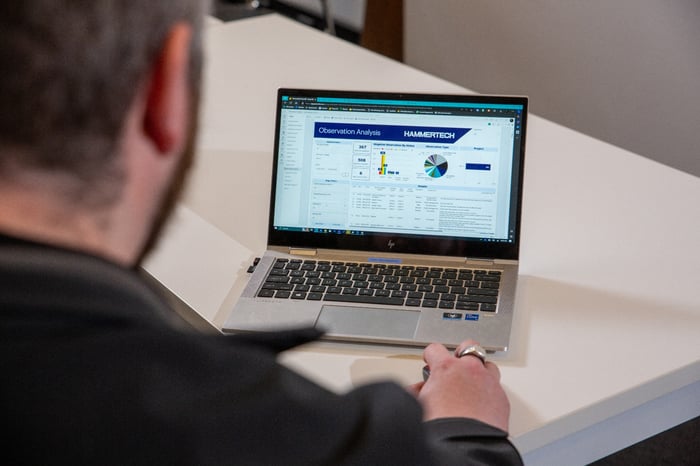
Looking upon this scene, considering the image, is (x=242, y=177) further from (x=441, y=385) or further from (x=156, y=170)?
(x=156, y=170)

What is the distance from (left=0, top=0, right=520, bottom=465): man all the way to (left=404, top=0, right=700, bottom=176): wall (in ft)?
7.56

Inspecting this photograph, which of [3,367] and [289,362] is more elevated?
[3,367]

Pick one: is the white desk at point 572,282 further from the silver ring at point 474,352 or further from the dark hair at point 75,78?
the dark hair at point 75,78

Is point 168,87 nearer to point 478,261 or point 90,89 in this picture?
point 90,89

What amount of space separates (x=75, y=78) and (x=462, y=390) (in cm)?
64

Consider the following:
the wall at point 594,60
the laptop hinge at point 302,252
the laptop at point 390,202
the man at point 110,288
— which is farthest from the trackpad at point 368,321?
the wall at point 594,60

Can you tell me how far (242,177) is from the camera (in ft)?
5.48

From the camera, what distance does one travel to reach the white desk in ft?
3.69

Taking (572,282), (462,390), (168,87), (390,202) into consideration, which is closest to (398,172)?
(390,202)

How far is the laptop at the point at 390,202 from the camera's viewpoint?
4.19ft

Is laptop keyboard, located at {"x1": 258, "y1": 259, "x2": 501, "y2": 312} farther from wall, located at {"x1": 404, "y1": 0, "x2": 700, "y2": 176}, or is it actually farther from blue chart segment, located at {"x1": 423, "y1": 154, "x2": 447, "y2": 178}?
wall, located at {"x1": 404, "y1": 0, "x2": 700, "y2": 176}

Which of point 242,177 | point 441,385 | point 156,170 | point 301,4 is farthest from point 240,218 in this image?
point 301,4

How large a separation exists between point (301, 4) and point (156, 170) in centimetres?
451

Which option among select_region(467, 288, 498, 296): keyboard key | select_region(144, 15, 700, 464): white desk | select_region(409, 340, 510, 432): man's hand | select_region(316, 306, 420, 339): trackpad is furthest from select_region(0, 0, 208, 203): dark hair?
select_region(467, 288, 498, 296): keyboard key
